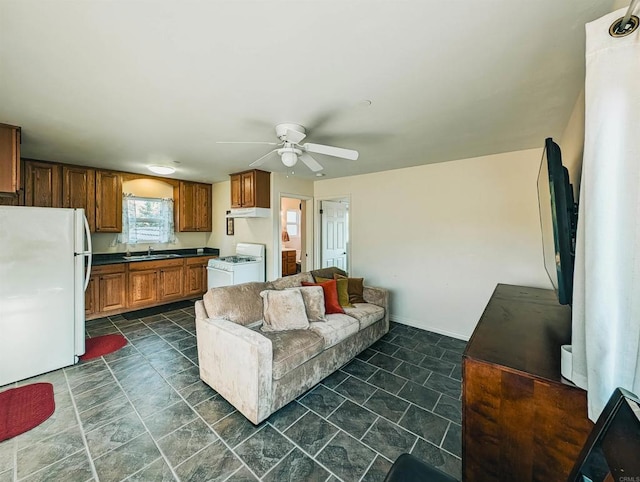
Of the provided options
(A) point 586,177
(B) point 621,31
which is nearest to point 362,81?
(B) point 621,31

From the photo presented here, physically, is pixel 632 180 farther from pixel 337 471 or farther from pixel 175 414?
pixel 175 414

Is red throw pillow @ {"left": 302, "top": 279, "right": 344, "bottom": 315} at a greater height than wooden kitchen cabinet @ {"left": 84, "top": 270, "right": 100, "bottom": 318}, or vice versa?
red throw pillow @ {"left": 302, "top": 279, "right": 344, "bottom": 315}

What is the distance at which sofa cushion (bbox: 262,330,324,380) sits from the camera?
2029 millimetres

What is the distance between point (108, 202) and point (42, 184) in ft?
2.58

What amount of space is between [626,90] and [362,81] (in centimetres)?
127

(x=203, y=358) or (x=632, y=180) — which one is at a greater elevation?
(x=632, y=180)

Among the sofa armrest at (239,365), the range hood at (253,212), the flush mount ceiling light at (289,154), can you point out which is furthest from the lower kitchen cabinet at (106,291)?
the flush mount ceiling light at (289,154)

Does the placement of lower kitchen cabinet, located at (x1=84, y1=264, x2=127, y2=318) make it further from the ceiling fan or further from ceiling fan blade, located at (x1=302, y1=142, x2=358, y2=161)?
ceiling fan blade, located at (x1=302, y1=142, x2=358, y2=161)

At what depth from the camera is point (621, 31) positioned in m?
0.81

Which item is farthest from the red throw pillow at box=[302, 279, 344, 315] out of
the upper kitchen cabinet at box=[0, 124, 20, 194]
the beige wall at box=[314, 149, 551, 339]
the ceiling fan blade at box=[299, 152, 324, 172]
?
the upper kitchen cabinet at box=[0, 124, 20, 194]

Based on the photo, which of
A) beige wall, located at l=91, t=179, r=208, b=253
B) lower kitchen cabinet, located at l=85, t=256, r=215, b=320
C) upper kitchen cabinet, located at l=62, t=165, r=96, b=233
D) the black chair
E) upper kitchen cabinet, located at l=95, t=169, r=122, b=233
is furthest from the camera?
beige wall, located at l=91, t=179, r=208, b=253

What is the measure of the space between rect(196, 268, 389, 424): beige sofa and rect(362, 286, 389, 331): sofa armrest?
1.27 feet

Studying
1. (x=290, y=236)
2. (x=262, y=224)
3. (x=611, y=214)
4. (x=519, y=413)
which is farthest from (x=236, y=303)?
(x=290, y=236)

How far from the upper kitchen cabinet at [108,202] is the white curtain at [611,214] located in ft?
18.7
